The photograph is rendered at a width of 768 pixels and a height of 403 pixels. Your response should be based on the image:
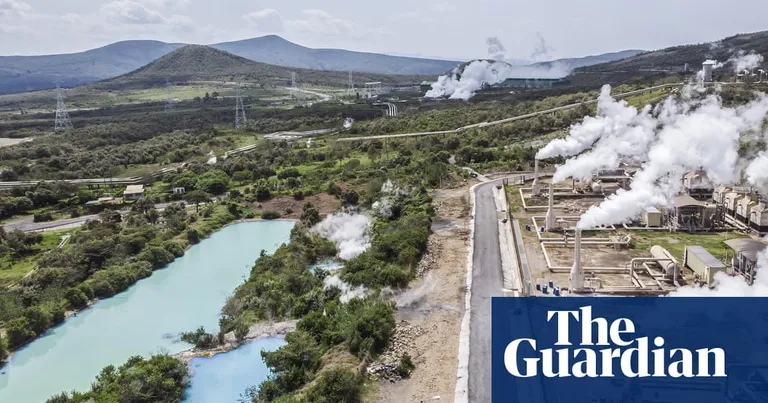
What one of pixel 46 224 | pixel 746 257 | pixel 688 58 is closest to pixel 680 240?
pixel 746 257

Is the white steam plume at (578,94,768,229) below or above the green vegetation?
above

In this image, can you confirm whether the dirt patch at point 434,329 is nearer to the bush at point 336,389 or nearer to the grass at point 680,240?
the bush at point 336,389

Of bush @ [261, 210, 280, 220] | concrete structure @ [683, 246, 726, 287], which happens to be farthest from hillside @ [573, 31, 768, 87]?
concrete structure @ [683, 246, 726, 287]

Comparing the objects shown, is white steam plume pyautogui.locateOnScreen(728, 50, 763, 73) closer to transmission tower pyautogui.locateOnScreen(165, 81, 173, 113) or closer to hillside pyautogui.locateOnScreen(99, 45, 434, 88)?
transmission tower pyautogui.locateOnScreen(165, 81, 173, 113)

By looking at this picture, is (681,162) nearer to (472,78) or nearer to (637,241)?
(637,241)

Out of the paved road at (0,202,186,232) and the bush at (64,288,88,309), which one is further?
the paved road at (0,202,186,232)

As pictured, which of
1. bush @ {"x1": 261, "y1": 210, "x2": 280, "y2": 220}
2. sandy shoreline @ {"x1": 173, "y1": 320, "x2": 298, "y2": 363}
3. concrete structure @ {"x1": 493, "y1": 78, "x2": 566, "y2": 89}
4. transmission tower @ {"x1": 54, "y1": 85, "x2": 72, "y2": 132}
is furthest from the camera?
concrete structure @ {"x1": 493, "y1": 78, "x2": 566, "y2": 89}

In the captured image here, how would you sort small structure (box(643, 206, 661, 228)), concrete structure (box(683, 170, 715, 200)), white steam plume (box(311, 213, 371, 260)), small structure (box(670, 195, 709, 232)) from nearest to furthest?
small structure (box(670, 195, 709, 232)), small structure (box(643, 206, 661, 228)), white steam plume (box(311, 213, 371, 260)), concrete structure (box(683, 170, 715, 200))

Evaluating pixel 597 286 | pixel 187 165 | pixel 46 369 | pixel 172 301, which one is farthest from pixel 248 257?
pixel 187 165
